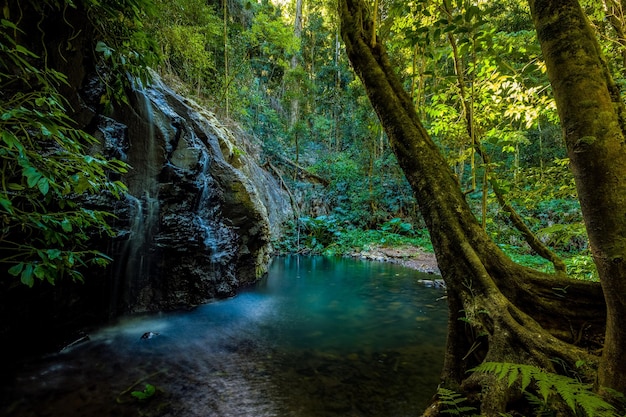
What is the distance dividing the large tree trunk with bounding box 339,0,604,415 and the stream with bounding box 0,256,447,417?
1.30 metres

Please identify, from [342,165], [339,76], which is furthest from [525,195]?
[339,76]

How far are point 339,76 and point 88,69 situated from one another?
20.0 m

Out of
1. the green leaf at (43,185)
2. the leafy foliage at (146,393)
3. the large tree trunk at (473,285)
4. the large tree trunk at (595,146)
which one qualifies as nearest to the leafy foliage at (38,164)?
the green leaf at (43,185)

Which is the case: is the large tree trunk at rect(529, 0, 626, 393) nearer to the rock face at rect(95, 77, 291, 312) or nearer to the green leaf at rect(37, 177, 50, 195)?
the green leaf at rect(37, 177, 50, 195)

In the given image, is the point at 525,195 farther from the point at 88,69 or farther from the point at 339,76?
the point at 339,76

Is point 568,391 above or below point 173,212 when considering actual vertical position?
below

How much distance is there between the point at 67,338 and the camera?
4.14 metres

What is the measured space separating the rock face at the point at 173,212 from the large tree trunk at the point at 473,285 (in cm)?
478

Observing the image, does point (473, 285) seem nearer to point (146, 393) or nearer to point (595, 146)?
point (595, 146)

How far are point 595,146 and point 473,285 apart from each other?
4.29 feet

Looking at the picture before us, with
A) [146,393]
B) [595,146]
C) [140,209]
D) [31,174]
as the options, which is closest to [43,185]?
[31,174]

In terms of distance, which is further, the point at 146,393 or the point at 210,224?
the point at 210,224

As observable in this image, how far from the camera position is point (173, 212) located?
19.5 ft

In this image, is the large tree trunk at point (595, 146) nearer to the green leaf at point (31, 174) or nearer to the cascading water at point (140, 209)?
the green leaf at point (31, 174)
